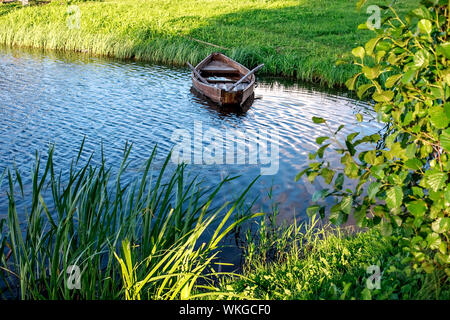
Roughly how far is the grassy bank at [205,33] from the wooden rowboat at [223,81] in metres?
2.06

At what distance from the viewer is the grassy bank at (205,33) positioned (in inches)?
730

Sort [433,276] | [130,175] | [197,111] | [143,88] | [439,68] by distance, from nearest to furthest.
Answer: [439,68] → [433,276] → [130,175] → [197,111] → [143,88]

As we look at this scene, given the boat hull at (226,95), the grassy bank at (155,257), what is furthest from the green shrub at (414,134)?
the boat hull at (226,95)

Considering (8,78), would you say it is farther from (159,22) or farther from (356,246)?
(356,246)

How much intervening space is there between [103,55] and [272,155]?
44.8 feet

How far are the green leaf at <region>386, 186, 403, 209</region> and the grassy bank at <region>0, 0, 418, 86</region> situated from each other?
45.2ft

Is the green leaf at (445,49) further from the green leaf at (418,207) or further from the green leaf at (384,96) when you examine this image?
the green leaf at (418,207)

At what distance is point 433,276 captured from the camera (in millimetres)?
3291

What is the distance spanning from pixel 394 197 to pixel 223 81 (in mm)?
12671

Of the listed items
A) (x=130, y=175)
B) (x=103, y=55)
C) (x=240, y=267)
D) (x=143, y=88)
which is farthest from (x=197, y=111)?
(x=103, y=55)

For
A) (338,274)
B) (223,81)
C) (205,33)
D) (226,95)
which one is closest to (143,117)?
(226,95)

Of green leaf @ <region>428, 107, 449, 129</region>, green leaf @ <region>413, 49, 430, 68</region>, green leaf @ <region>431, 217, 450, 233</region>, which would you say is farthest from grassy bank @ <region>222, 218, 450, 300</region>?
green leaf @ <region>413, 49, 430, 68</region>

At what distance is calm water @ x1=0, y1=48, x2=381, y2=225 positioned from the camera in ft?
26.9

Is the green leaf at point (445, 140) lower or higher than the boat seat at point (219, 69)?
higher
